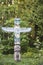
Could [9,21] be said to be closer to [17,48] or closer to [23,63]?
[17,48]

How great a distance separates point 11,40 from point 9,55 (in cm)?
74

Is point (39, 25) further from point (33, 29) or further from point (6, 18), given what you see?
point (6, 18)

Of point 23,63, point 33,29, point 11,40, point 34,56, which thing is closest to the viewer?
point 23,63

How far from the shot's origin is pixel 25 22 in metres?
12.5

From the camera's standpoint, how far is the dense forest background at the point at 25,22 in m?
12.3

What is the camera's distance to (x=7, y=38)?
510 inches

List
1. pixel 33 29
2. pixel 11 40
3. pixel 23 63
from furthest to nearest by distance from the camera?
pixel 33 29 < pixel 11 40 < pixel 23 63

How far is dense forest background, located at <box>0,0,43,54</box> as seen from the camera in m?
12.3

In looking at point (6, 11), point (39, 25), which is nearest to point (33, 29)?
point (39, 25)

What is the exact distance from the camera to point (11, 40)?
12.2 m

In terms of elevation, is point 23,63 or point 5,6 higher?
point 5,6

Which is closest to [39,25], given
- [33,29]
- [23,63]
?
[33,29]

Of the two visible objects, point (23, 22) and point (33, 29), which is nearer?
point (23, 22)

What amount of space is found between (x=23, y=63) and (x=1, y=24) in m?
4.05
